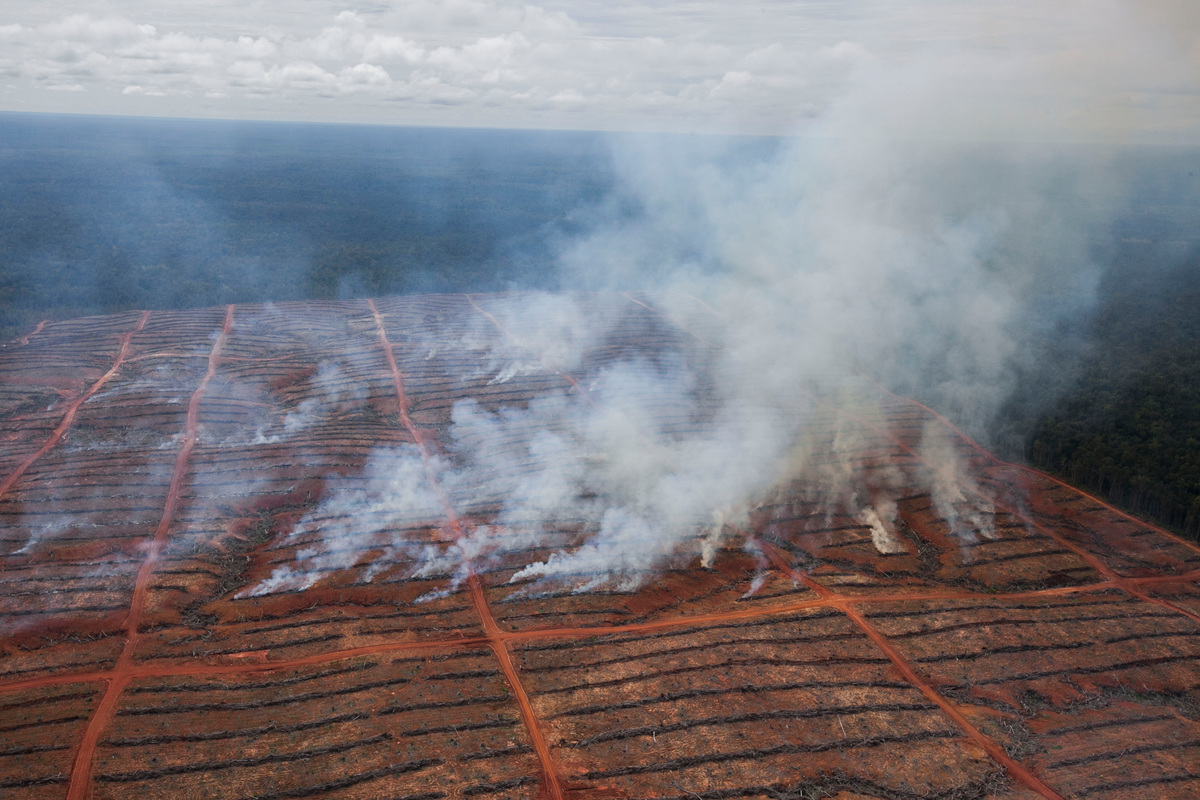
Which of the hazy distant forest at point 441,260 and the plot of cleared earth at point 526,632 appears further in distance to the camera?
the hazy distant forest at point 441,260

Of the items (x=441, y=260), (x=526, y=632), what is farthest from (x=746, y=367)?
(x=441, y=260)

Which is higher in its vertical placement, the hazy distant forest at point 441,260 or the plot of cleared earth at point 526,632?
the hazy distant forest at point 441,260

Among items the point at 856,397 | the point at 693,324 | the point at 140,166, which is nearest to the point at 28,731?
the point at 856,397

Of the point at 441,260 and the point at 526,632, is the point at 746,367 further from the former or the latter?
the point at 441,260

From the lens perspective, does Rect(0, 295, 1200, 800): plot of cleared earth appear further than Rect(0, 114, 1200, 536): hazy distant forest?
No

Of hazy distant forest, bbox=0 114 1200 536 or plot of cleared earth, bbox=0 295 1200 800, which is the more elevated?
hazy distant forest, bbox=0 114 1200 536
